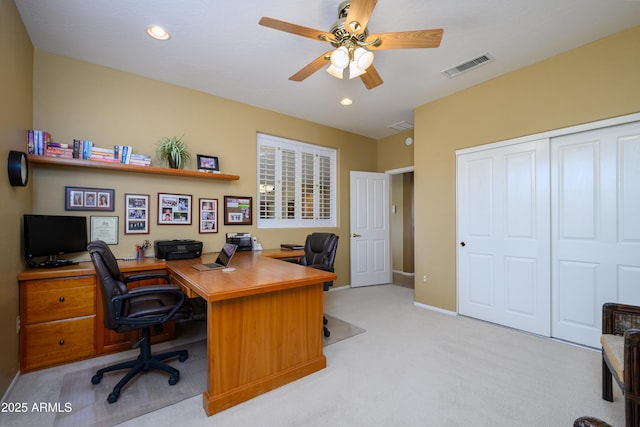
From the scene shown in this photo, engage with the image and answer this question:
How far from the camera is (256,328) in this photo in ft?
6.55

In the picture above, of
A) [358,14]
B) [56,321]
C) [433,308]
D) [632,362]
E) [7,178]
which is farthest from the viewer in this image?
[433,308]

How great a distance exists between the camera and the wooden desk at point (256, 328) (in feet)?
5.97

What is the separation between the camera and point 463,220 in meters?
3.68

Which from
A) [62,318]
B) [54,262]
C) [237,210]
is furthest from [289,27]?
[62,318]

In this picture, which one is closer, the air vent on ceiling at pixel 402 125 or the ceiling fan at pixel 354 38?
the ceiling fan at pixel 354 38

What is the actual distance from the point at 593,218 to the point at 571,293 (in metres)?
0.79

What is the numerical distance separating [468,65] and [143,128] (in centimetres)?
377

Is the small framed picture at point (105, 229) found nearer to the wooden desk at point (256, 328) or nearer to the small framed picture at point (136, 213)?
the small framed picture at point (136, 213)

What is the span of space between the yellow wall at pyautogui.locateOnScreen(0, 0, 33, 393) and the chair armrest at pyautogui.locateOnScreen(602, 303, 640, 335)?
420 cm

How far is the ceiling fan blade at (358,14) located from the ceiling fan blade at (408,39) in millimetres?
145

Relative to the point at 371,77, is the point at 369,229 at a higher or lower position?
lower

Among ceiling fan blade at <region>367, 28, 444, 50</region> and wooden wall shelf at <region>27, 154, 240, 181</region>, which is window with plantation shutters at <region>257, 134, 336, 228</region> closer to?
wooden wall shelf at <region>27, 154, 240, 181</region>

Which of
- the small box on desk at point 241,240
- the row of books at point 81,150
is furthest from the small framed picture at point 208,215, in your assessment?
the row of books at point 81,150

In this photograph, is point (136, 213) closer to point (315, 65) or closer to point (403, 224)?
point (315, 65)
